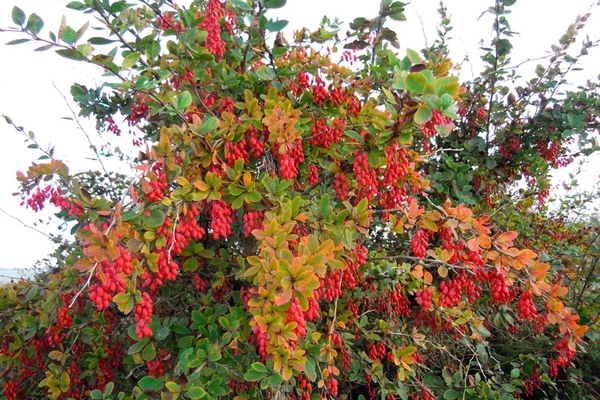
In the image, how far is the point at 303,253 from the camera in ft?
5.14

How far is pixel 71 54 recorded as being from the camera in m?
1.60

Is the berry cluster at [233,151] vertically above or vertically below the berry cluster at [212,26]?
below

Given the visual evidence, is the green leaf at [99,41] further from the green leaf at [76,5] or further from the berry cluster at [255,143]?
the berry cluster at [255,143]

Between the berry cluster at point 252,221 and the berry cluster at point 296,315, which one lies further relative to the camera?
the berry cluster at point 252,221

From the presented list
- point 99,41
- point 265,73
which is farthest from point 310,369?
point 99,41

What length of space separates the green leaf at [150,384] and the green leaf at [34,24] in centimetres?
134

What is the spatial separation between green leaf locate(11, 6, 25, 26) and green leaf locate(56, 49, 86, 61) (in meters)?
0.15

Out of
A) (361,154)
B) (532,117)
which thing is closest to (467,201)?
(532,117)

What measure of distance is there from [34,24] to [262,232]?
1.06 metres

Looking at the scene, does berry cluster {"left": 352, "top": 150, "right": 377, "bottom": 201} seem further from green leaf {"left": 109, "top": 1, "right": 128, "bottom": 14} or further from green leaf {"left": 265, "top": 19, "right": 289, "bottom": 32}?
green leaf {"left": 109, "top": 1, "right": 128, "bottom": 14}

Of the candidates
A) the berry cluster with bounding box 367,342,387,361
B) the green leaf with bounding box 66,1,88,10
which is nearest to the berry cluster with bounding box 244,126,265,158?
the green leaf with bounding box 66,1,88,10

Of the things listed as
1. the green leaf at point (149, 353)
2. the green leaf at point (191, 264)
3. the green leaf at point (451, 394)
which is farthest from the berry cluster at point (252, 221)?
the green leaf at point (451, 394)

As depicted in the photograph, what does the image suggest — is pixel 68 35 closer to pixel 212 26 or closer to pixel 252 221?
pixel 212 26

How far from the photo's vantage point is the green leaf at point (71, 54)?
1576mm
